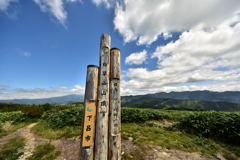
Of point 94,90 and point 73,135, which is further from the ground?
point 94,90

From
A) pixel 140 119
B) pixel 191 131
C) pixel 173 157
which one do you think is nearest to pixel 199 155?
pixel 173 157

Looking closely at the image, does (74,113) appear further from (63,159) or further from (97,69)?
(97,69)

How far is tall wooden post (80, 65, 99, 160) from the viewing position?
306 cm

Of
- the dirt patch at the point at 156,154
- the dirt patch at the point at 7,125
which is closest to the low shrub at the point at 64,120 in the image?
the dirt patch at the point at 7,125

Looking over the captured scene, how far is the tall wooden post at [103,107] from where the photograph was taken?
321 centimetres

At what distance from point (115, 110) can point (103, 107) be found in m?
0.46

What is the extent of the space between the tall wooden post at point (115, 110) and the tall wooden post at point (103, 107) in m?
0.17

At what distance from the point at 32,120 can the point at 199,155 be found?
56.2 ft

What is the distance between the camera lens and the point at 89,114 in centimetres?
323

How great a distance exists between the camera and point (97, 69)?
362 cm

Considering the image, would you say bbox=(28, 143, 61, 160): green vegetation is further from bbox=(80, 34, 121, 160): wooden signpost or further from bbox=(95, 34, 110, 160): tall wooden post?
bbox=(95, 34, 110, 160): tall wooden post

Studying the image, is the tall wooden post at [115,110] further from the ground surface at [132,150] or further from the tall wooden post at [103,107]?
the ground surface at [132,150]

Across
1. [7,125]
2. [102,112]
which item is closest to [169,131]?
[102,112]

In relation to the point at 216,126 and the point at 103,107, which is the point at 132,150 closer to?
the point at 103,107
